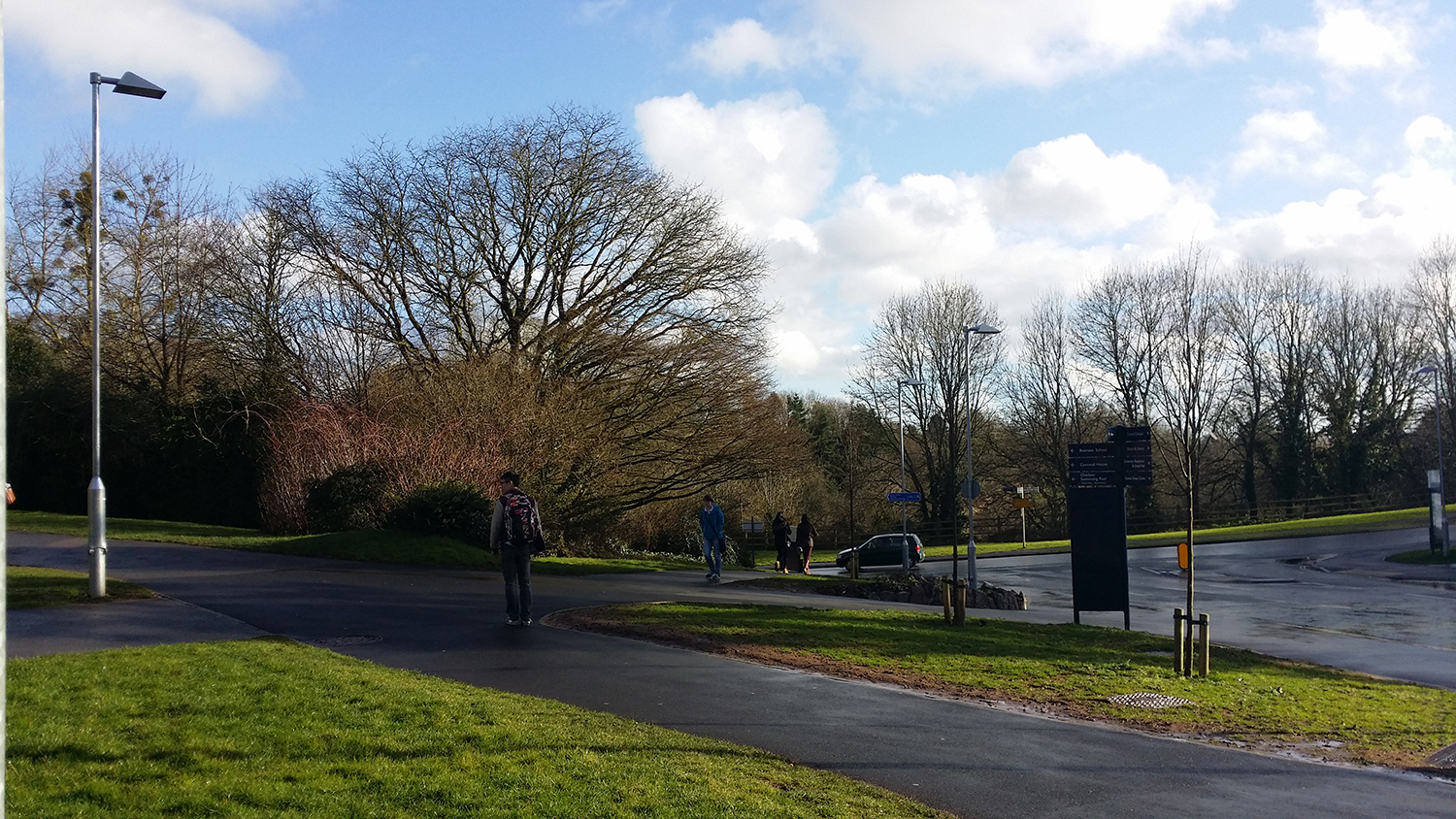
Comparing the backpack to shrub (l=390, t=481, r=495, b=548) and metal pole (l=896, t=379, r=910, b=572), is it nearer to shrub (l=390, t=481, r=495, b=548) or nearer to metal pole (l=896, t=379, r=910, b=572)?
shrub (l=390, t=481, r=495, b=548)

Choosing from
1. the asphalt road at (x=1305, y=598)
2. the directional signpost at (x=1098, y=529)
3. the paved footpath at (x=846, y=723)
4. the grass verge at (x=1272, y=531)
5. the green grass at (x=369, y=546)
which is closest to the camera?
the paved footpath at (x=846, y=723)

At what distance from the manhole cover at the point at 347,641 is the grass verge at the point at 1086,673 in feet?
9.66

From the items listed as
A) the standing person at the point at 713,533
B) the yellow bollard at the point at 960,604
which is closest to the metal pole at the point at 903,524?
the standing person at the point at 713,533

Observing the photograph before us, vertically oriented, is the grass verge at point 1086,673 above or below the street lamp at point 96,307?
below

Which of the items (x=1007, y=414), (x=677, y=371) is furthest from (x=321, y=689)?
(x=1007, y=414)

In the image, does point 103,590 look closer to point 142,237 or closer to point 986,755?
point 986,755

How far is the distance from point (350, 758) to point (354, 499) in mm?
19850

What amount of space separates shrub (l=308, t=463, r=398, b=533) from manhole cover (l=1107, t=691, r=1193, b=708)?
18.2 meters

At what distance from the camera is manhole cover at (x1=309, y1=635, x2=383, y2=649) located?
11219 mm

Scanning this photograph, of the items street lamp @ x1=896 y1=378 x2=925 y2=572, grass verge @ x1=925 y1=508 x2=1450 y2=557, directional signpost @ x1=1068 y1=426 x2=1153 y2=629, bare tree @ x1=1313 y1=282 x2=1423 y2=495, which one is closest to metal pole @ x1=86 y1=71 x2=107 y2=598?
directional signpost @ x1=1068 y1=426 x2=1153 y2=629

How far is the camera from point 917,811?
6242mm

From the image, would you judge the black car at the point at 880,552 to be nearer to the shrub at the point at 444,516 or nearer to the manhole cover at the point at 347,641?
the shrub at the point at 444,516

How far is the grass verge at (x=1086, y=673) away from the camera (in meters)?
9.48

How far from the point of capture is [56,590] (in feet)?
44.8
